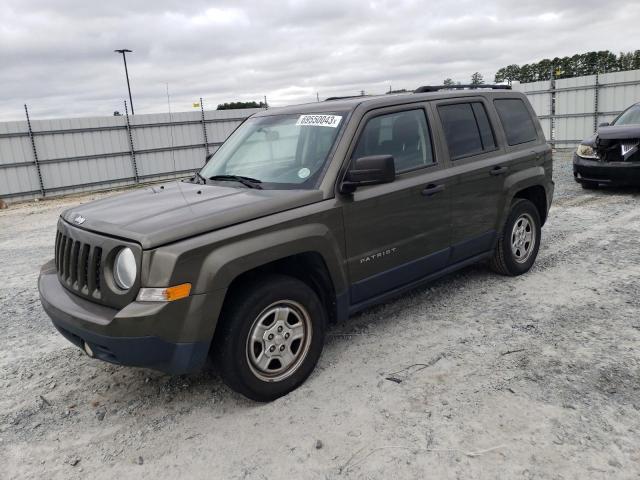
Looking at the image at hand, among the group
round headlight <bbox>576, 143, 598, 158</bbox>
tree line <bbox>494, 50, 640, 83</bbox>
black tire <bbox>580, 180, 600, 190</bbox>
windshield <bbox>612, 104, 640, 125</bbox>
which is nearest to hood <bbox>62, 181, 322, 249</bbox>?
round headlight <bbox>576, 143, 598, 158</bbox>

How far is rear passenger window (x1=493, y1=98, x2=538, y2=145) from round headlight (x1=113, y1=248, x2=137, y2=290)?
3.74 m

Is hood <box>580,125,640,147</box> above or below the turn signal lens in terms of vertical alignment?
above

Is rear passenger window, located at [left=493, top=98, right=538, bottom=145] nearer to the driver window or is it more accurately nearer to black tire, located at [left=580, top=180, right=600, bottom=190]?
the driver window

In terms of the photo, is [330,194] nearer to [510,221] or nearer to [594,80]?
[510,221]

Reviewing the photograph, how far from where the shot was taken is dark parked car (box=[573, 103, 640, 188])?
9023 millimetres

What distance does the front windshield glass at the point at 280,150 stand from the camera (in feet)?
12.2

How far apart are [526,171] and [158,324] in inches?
154

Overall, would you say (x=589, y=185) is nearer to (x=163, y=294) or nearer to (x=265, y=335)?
(x=265, y=335)

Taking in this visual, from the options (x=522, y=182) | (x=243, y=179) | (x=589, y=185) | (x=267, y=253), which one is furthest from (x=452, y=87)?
(x=589, y=185)

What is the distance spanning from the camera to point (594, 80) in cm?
1755

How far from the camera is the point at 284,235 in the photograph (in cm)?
327

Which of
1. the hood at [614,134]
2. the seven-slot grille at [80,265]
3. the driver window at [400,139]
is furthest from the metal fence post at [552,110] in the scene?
the seven-slot grille at [80,265]

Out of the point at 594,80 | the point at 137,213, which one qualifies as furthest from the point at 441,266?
the point at 594,80

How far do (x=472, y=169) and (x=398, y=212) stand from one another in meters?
1.04
